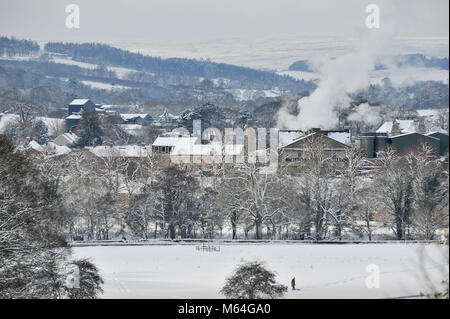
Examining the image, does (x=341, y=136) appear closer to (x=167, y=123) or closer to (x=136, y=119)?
(x=167, y=123)

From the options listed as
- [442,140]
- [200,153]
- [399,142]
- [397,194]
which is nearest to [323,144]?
[399,142]

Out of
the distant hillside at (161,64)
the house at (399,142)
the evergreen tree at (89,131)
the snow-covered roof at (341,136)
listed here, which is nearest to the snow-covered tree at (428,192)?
the house at (399,142)

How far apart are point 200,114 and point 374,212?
806 inches

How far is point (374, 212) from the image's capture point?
1998 centimetres

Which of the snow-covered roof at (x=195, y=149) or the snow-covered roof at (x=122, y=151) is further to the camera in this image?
the snow-covered roof at (x=122, y=151)

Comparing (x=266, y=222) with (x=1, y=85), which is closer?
(x=266, y=222)

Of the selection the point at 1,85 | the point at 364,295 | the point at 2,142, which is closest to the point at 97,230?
the point at 2,142

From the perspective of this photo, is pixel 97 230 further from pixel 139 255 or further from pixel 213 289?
pixel 213 289

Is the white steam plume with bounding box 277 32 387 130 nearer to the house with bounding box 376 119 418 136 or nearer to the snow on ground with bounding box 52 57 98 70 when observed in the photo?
the house with bounding box 376 119 418 136

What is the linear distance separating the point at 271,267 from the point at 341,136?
17.2 m

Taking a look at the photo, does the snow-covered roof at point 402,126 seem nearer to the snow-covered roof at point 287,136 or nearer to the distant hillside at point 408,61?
the distant hillside at point 408,61

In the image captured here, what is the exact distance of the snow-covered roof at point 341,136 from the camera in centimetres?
2922

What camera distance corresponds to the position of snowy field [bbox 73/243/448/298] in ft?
36.6

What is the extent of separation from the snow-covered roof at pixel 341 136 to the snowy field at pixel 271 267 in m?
Result: 13.1
